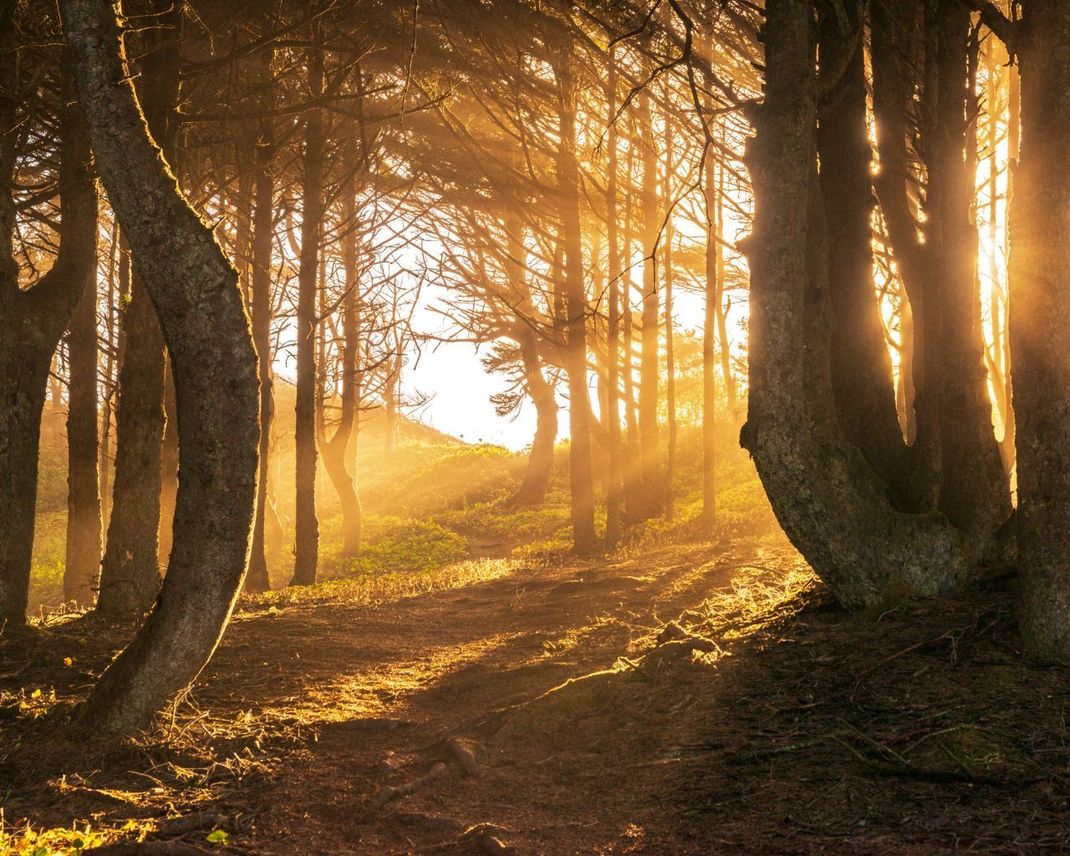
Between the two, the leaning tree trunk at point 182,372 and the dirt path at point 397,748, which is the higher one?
the leaning tree trunk at point 182,372

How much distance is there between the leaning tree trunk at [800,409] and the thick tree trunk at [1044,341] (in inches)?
43.9

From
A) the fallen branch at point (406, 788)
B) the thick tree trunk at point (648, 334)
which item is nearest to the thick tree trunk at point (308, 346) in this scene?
the thick tree trunk at point (648, 334)

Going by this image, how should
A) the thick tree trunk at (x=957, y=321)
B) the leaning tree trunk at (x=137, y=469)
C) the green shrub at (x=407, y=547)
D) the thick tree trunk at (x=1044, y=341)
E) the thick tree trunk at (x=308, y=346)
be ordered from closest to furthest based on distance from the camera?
the thick tree trunk at (x=1044, y=341) → the thick tree trunk at (x=957, y=321) → the leaning tree trunk at (x=137, y=469) → the thick tree trunk at (x=308, y=346) → the green shrub at (x=407, y=547)

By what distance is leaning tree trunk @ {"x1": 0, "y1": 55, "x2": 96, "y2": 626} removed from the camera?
7246mm

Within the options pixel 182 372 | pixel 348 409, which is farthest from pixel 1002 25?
pixel 348 409

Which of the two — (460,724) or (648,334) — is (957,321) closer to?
(460,724)

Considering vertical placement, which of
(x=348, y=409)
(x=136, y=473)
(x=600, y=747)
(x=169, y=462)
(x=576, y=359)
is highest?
(x=576, y=359)

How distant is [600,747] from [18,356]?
5.97 meters

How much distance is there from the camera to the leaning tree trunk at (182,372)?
5039 mm

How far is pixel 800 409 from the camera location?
5.57 metres

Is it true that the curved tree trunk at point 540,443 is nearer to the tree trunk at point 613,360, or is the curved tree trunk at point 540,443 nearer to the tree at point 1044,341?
the tree trunk at point 613,360

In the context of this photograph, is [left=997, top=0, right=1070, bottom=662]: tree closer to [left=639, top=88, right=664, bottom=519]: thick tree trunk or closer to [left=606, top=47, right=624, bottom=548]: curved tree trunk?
[left=606, top=47, right=624, bottom=548]: curved tree trunk

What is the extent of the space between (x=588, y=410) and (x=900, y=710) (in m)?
11.7

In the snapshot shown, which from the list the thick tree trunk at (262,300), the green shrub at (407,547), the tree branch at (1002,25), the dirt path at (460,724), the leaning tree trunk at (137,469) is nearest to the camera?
the dirt path at (460,724)
